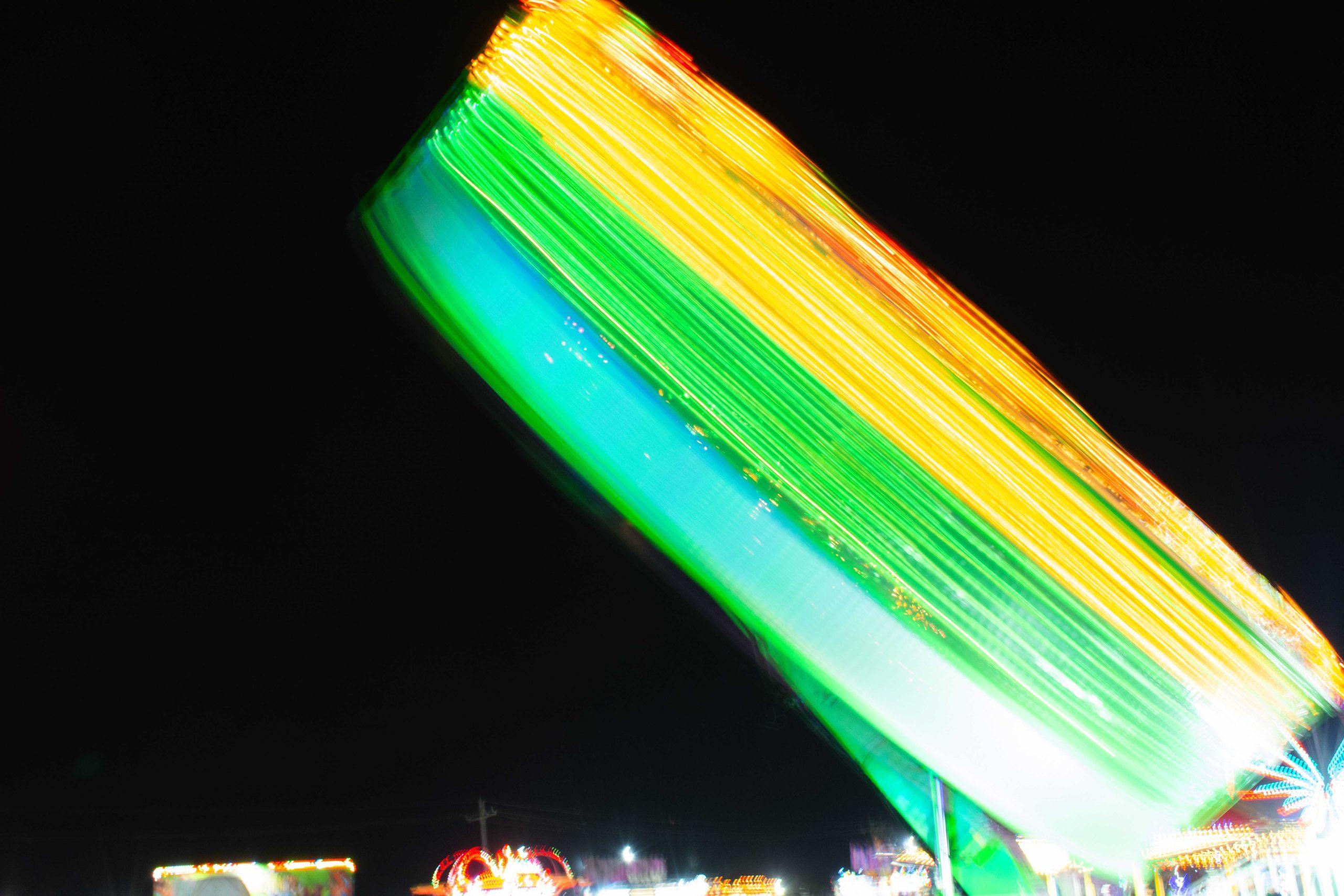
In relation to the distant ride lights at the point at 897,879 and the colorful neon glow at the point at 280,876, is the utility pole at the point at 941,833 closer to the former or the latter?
the colorful neon glow at the point at 280,876

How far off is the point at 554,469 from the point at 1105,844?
13.1ft

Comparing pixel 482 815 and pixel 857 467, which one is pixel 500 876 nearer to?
pixel 857 467

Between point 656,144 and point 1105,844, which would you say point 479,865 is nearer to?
point 1105,844

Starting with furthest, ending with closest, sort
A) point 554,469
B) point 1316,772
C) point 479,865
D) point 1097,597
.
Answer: point 479,865, point 1316,772, point 554,469, point 1097,597

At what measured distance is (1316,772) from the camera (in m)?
8.10

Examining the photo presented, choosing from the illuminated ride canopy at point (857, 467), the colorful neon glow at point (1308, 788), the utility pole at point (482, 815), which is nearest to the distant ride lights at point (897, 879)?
the utility pole at point (482, 815)

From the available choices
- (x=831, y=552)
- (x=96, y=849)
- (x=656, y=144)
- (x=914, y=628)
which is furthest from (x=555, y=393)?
(x=96, y=849)

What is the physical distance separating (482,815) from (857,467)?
27.0m

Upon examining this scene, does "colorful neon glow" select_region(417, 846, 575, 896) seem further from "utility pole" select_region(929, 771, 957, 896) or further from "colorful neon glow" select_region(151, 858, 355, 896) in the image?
"utility pole" select_region(929, 771, 957, 896)

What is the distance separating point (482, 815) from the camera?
3039 cm

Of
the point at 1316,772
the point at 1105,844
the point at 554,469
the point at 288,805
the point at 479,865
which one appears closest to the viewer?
the point at 1105,844

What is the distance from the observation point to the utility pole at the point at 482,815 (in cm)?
3052

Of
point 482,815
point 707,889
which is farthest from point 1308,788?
point 482,815

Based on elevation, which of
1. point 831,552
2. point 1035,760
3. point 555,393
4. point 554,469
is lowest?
point 1035,760
